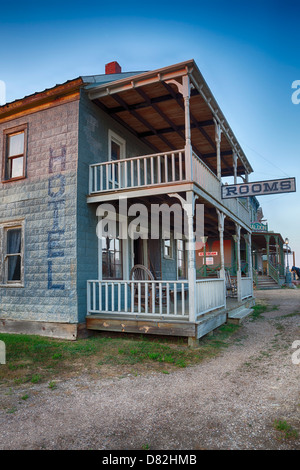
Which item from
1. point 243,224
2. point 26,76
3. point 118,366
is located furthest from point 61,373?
point 243,224

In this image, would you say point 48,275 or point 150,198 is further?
point 150,198

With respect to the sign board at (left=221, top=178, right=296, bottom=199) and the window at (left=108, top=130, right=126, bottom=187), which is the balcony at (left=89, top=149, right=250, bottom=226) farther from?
the window at (left=108, top=130, right=126, bottom=187)

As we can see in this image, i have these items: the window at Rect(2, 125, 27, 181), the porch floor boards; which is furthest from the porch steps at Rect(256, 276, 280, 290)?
the window at Rect(2, 125, 27, 181)

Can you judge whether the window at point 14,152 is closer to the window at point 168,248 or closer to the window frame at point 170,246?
the window frame at point 170,246

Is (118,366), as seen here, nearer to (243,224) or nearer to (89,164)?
(89,164)

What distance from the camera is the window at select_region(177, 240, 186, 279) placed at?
1446 centimetres

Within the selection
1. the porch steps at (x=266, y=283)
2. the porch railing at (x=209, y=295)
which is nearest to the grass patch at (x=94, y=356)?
the porch railing at (x=209, y=295)

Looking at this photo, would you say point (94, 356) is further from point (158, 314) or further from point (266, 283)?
point (266, 283)

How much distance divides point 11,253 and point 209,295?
17.4 feet

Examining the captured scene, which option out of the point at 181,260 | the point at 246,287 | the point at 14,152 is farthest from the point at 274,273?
the point at 14,152

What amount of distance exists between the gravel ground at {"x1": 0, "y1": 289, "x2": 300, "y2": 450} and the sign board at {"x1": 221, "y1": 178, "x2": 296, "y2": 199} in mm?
4076

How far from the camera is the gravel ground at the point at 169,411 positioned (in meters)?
3.04

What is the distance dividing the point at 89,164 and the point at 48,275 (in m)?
2.91

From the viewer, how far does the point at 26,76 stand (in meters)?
9.84
